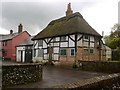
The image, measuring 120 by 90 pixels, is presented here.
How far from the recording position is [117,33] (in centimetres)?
4134

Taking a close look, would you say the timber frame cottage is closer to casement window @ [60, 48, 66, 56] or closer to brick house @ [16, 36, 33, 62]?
casement window @ [60, 48, 66, 56]

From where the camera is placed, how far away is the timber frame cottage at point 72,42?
20.4 meters

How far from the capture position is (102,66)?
16.2 meters

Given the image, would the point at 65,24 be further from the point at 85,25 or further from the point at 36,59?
the point at 36,59

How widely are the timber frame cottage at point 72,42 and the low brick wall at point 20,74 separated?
1087 cm

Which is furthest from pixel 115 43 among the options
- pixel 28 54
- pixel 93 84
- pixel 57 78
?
pixel 93 84

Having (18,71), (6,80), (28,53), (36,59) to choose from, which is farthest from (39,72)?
(28,53)

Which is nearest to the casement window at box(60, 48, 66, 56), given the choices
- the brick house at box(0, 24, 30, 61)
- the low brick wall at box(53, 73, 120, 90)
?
the low brick wall at box(53, 73, 120, 90)

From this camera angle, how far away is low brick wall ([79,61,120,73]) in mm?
15290

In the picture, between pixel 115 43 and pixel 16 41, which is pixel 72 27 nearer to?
pixel 115 43

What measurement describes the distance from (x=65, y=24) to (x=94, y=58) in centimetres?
623

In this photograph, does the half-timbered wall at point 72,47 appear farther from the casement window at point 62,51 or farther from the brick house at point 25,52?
the brick house at point 25,52

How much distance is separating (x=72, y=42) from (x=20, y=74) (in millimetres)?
12568

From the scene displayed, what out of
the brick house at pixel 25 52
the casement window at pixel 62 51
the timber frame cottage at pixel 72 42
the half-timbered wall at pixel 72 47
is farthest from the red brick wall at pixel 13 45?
the casement window at pixel 62 51
